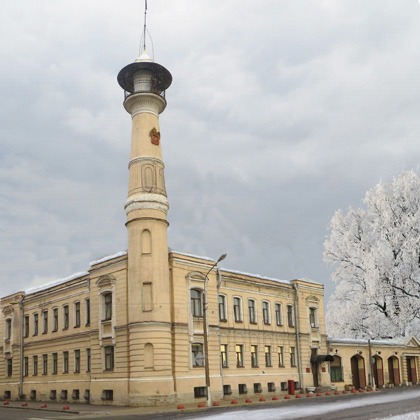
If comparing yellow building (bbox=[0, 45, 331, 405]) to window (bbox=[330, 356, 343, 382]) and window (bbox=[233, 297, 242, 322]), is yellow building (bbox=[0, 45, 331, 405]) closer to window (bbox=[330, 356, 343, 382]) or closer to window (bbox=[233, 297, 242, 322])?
window (bbox=[233, 297, 242, 322])

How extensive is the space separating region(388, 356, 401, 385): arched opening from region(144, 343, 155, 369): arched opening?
32531 millimetres

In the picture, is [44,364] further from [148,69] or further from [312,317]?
[148,69]

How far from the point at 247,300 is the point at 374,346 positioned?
17714mm

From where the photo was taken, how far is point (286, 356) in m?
47.9

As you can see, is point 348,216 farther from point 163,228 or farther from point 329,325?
point 163,228

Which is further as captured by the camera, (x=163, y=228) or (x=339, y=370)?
(x=339, y=370)

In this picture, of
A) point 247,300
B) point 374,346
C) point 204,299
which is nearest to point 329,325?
point 374,346

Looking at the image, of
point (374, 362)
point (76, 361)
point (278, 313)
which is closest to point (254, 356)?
point (278, 313)

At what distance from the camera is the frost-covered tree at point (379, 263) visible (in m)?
53.9

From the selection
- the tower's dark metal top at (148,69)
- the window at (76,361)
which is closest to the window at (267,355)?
the window at (76,361)

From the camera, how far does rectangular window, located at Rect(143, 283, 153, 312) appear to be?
36188mm

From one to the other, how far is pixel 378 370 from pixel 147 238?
3224 cm

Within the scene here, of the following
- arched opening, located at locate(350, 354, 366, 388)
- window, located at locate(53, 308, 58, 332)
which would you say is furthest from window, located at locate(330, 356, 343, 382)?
window, located at locate(53, 308, 58, 332)

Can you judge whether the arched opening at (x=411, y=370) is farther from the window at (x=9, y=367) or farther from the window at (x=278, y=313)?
the window at (x=9, y=367)
